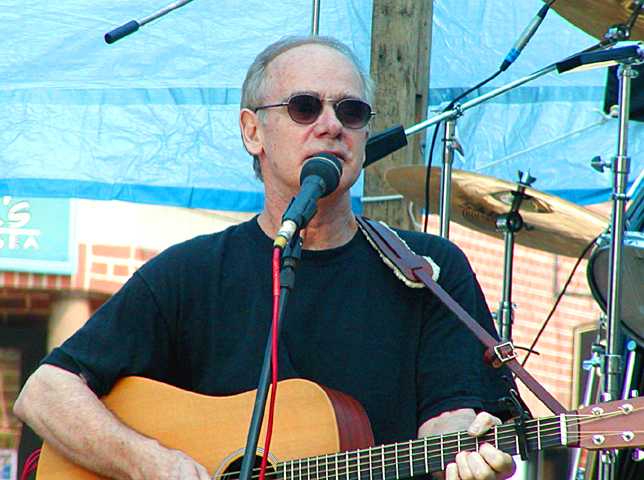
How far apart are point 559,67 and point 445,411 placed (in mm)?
1518

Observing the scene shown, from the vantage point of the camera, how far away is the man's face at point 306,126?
8.82ft

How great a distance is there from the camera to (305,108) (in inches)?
107

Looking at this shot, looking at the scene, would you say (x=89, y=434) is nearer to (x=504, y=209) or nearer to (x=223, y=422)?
(x=223, y=422)

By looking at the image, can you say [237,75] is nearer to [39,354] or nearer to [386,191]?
[386,191]

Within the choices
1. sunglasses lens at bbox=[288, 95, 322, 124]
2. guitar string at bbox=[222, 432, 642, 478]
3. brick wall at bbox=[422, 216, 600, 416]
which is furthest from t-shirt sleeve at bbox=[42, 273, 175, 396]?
brick wall at bbox=[422, 216, 600, 416]

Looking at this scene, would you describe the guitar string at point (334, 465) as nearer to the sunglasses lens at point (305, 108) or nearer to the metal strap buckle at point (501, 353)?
the metal strap buckle at point (501, 353)

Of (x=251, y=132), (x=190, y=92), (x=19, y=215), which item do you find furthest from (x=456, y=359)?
(x=19, y=215)

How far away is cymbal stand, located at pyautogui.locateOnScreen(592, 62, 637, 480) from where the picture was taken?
3.34m

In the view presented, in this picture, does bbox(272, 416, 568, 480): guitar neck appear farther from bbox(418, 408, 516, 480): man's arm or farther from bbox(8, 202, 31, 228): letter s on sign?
bbox(8, 202, 31, 228): letter s on sign

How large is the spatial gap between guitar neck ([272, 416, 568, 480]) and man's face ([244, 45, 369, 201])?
0.79 m

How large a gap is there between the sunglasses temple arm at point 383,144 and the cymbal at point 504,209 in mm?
378

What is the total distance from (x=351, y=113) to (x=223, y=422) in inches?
37.6

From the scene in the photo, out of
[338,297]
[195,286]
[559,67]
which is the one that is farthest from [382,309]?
[559,67]

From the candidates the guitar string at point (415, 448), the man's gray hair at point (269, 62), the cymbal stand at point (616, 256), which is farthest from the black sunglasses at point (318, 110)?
the cymbal stand at point (616, 256)
